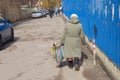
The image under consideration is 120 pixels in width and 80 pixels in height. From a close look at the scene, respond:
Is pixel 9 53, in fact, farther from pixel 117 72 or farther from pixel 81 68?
pixel 117 72

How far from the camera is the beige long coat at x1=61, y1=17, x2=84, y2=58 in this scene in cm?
876

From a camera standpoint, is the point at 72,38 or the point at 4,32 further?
the point at 4,32

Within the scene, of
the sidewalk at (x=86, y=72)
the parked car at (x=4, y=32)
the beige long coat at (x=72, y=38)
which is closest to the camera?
the sidewalk at (x=86, y=72)

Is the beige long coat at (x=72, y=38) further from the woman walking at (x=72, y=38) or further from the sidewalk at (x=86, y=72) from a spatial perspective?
the sidewalk at (x=86, y=72)

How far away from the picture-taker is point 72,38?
8.84m

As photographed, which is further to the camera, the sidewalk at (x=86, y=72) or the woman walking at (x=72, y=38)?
the woman walking at (x=72, y=38)

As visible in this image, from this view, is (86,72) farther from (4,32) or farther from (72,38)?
(4,32)

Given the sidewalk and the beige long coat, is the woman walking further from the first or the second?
the sidewalk

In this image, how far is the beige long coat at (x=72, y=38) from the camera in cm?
876

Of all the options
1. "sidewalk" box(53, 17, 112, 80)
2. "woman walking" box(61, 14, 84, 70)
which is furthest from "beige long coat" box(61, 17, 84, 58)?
"sidewalk" box(53, 17, 112, 80)

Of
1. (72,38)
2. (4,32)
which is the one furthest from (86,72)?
(4,32)

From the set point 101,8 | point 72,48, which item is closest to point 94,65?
point 72,48

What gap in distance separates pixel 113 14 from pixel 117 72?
1601mm

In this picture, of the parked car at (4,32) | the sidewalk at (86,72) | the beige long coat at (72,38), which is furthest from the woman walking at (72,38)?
the parked car at (4,32)
